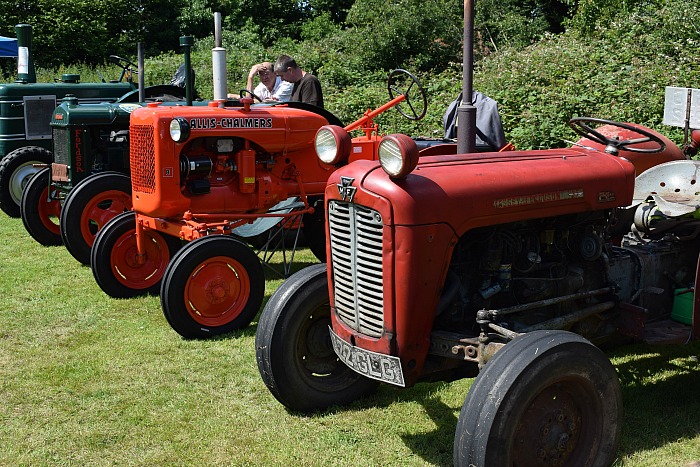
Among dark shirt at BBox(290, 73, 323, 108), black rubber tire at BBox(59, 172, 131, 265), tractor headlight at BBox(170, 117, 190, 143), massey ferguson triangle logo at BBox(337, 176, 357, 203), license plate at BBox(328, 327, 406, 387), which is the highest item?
dark shirt at BBox(290, 73, 323, 108)

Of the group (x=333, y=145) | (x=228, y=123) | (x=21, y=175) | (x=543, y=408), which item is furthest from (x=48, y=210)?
(x=543, y=408)

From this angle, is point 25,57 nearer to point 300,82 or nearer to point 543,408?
point 300,82

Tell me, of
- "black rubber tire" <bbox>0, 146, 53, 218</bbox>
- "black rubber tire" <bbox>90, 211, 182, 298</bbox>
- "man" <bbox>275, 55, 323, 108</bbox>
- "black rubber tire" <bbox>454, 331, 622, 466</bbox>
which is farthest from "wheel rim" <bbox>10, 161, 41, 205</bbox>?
"black rubber tire" <bbox>454, 331, 622, 466</bbox>

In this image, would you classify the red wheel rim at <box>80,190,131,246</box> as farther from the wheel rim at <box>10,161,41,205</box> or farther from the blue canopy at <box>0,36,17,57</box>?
the blue canopy at <box>0,36,17,57</box>

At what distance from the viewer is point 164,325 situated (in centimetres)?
555

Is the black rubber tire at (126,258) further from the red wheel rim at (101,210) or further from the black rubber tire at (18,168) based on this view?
the black rubber tire at (18,168)

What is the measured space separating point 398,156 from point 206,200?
3.03 metres

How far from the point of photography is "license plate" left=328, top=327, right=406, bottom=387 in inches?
130

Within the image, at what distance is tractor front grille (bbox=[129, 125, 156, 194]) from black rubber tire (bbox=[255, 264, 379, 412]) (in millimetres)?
2166

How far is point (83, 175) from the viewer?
305 inches

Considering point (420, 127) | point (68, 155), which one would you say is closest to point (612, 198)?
point (68, 155)

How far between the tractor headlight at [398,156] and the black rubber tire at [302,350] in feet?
2.95

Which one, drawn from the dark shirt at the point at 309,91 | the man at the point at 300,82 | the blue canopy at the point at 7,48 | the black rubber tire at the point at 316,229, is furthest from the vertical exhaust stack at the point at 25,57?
the blue canopy at the point at 7,48

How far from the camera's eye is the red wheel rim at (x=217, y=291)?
520cm
